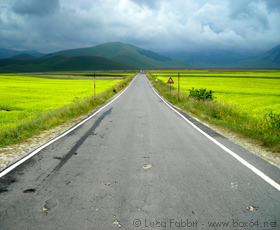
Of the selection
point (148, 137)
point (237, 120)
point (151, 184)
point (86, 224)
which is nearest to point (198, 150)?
point (148, 137)

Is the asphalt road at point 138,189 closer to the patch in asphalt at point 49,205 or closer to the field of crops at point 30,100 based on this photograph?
the patch in asphalt at point 49,205

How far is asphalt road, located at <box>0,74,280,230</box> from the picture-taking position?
10.7 feet

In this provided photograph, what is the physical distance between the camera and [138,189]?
417 cm

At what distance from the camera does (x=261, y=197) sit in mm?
3885

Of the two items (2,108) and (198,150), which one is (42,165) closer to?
(198,150)

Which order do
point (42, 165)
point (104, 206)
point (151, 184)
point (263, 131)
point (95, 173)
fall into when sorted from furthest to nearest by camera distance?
point (263, 131) < point (42, 165) < point (95, 173) < point (151, 184) < point (104, 206)

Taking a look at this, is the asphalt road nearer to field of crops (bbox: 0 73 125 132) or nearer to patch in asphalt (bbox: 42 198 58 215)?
patch in asphalt (bbox: 42 198 58 215)

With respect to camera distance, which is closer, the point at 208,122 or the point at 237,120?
the point at 237,120

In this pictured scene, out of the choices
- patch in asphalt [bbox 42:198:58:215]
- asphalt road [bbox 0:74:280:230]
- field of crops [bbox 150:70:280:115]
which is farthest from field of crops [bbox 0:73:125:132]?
field of crops [bbox 150:70:280:115]

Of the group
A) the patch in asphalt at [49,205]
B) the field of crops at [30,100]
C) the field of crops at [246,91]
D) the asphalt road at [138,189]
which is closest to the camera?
the asphalt road at [138,189]

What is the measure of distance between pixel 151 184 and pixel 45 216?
189cm

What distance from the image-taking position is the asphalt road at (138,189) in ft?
10.7

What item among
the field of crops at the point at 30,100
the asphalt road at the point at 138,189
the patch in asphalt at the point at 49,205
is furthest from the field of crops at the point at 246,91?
the patch in asphalt at the point at 49,205

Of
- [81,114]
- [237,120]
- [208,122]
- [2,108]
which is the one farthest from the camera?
[2,108]
